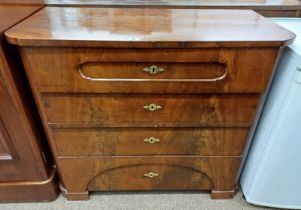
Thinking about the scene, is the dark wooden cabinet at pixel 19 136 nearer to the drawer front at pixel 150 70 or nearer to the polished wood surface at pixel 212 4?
the drawer front at pixel 150 70

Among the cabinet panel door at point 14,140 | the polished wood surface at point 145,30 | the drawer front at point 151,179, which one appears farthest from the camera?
the drawer front at point 151,179

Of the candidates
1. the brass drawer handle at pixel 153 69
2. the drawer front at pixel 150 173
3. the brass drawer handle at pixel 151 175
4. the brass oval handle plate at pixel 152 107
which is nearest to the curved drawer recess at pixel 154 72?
the brass drawer handle at pixel 153 69

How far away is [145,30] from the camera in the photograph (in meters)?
0.77

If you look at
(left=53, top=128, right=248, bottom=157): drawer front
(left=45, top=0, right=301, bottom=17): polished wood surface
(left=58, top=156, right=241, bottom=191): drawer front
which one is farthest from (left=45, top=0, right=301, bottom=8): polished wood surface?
(left=58, top=156, right=241, bottom=191): drawer front

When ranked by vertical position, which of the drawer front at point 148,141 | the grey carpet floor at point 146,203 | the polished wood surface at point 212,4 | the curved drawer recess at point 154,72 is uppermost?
the polished wood surface at point 212,4

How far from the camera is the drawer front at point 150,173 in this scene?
1.02 metres

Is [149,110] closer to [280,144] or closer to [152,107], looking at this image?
[152,107]

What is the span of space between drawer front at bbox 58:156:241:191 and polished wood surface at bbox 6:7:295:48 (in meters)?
0.51

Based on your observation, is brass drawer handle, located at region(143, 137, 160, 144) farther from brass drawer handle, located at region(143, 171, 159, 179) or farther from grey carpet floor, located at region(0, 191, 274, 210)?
grey carpet floor, located at region(0, 191, 274, 210)

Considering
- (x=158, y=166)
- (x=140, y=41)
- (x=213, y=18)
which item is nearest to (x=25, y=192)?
(x=158, y=166)

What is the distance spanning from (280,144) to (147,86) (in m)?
0.58

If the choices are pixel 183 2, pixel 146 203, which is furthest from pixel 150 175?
pixel 183 2

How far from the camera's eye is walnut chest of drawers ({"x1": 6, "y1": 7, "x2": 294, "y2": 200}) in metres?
0.73

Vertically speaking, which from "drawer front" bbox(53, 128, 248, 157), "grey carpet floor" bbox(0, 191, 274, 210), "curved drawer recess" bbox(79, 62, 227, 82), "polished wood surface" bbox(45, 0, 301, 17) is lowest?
"grey carpet floor" bbox(0, 191, 274, 210)
